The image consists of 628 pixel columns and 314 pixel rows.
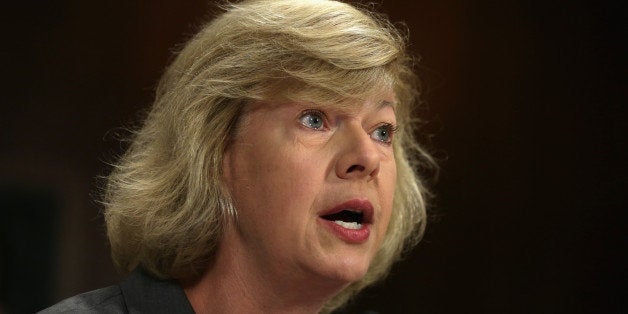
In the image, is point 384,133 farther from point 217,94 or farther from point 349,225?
point 217,94

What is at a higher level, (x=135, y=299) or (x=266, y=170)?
(x=266, y=170)

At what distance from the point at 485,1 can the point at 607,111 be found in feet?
1.34

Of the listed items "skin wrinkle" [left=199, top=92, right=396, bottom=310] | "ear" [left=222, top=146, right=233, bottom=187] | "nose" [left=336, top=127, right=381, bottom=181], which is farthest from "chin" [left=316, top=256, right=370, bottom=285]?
"ear" [left=222, top=146, right=233, bottom=187]

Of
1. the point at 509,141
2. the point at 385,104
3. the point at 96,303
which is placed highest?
the point at 385,104

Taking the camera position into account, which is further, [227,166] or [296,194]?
[227,166]

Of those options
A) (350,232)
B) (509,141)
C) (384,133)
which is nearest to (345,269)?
(350,232)

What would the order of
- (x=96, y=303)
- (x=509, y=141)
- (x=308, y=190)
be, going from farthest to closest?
1. (x=509, y=141)
2. (x=96, y=303)
3. (x=308, y=190)

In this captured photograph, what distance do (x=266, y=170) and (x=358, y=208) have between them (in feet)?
0.55

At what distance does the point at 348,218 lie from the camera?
178 cm

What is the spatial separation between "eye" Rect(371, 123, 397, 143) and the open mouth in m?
0.16

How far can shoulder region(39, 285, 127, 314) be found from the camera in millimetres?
1806

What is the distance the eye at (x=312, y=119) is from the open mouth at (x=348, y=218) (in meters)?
0.15

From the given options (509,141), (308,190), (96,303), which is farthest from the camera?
(509,141)

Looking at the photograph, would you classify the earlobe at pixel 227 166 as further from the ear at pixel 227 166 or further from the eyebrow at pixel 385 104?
the eyebrow at pixel 385 104
